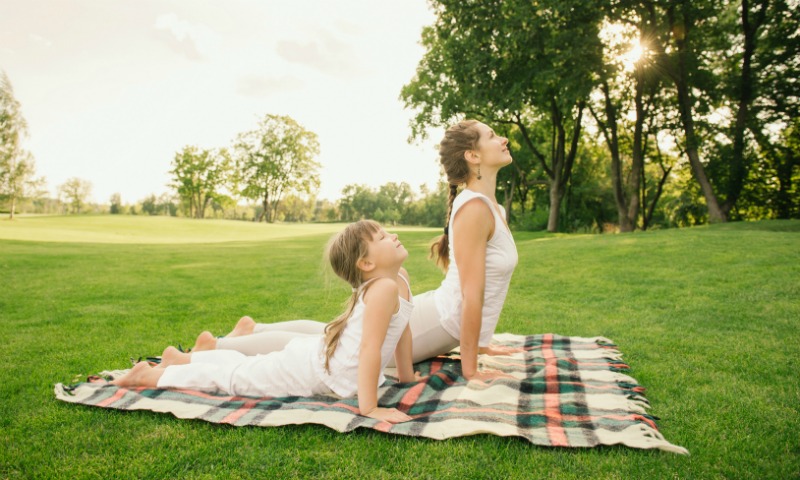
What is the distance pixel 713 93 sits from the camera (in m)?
19.8

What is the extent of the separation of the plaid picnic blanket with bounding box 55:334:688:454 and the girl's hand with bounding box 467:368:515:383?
0.24 feet

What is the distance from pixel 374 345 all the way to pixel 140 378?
1.76 m

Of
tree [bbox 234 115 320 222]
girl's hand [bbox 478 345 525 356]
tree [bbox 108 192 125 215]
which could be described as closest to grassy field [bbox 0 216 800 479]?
girl's hand [bbox 478 345 525 356]

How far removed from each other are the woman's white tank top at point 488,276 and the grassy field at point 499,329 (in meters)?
0.94

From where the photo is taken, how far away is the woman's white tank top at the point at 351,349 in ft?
9.92

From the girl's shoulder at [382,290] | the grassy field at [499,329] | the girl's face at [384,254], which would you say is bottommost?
the grassy field at [499,329]

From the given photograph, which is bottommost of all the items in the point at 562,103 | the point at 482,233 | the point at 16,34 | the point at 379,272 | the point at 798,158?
the point at 379,272

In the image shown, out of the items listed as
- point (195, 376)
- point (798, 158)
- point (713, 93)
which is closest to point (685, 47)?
point (713, 93)

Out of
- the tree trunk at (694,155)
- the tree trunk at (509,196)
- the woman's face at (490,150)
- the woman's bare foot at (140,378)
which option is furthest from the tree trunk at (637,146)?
the woman's bare foot at (140,378)

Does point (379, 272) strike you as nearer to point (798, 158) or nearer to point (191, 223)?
point (798, 158)

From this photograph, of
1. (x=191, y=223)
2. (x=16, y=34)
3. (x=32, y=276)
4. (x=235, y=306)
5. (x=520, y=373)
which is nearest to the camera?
(x=520, y=373)

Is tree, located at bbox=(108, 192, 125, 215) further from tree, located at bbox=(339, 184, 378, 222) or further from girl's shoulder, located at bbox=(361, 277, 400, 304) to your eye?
girl's shoulder, located at bbox=(361, 277, 400, 304)

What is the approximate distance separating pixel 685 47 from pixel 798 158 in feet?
25.1

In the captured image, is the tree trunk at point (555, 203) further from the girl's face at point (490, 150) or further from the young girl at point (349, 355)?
the young girl at point (349, 355)
